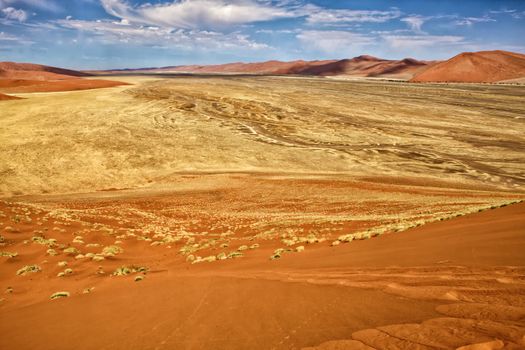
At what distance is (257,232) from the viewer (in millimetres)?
13898

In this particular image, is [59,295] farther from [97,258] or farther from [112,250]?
[112,250]

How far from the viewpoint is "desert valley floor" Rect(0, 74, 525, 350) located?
4840 millimetres

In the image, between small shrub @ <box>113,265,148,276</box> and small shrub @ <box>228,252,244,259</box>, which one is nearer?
small shrub @ <box>113,265,148,276</box>

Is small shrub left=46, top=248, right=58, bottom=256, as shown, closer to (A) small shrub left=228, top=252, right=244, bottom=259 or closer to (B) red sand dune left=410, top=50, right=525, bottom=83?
(A) small shrub left=228, top=252, right=244, bottom=259

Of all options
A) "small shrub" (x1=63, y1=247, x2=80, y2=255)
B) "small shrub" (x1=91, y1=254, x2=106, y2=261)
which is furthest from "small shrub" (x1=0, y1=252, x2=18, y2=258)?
"small shrub" (x1=91, y1=254, x2=106, y2=261)

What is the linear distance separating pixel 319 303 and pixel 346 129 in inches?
1337

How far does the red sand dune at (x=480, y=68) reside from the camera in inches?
4451

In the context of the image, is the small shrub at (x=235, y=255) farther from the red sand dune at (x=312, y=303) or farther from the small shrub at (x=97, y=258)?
the small shrub at (x=97, y=258)

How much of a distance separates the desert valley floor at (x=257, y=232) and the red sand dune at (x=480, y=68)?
83.1 meters

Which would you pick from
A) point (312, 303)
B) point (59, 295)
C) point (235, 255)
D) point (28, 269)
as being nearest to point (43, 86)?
point (28, 269)

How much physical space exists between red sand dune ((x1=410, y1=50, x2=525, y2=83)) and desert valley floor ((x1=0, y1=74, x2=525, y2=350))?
83059 millimetres

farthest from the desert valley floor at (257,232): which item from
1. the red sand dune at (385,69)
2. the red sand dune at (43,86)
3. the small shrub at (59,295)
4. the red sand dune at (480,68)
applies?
the red sand dune at (385,69)

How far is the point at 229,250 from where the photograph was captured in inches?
427

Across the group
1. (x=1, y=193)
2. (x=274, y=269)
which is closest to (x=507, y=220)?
(x=274, y=269)
